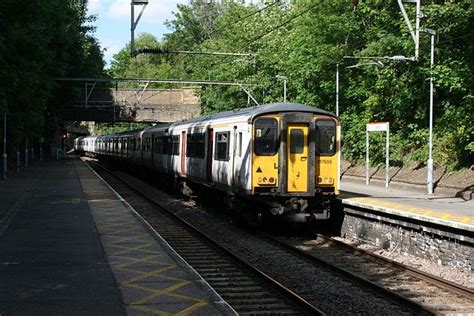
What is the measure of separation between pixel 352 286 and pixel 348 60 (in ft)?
82.0

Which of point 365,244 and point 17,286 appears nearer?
point 17,286

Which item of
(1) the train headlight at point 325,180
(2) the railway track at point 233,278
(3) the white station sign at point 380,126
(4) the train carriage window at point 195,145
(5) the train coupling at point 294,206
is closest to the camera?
(2) the railway track at point 233,278

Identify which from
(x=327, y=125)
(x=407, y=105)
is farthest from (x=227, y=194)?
(x=407, y=105)

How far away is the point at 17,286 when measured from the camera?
29.0ft

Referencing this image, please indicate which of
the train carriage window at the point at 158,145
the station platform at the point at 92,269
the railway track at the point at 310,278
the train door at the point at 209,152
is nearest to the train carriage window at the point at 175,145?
the train carriage window at the point at 158,145

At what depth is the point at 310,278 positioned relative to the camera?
10.5m

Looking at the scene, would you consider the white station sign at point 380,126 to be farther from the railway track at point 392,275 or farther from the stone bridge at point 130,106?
the stone bridge at point 130,106

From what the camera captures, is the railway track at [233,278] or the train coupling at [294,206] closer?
the railway track at [233,278]

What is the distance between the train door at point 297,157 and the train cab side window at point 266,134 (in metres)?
0.33

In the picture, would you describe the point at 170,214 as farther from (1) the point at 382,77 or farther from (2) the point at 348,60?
→ (2) the point at 348,60

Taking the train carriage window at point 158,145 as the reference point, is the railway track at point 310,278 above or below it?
below

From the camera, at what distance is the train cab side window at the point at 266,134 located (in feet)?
48.3

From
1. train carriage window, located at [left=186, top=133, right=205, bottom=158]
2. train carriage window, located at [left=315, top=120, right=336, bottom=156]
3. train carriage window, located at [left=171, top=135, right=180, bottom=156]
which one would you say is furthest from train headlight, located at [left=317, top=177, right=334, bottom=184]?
train carriage window, located at [left=171, top=135, right=180, bottom=156]

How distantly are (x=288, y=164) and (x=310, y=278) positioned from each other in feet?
15.2
